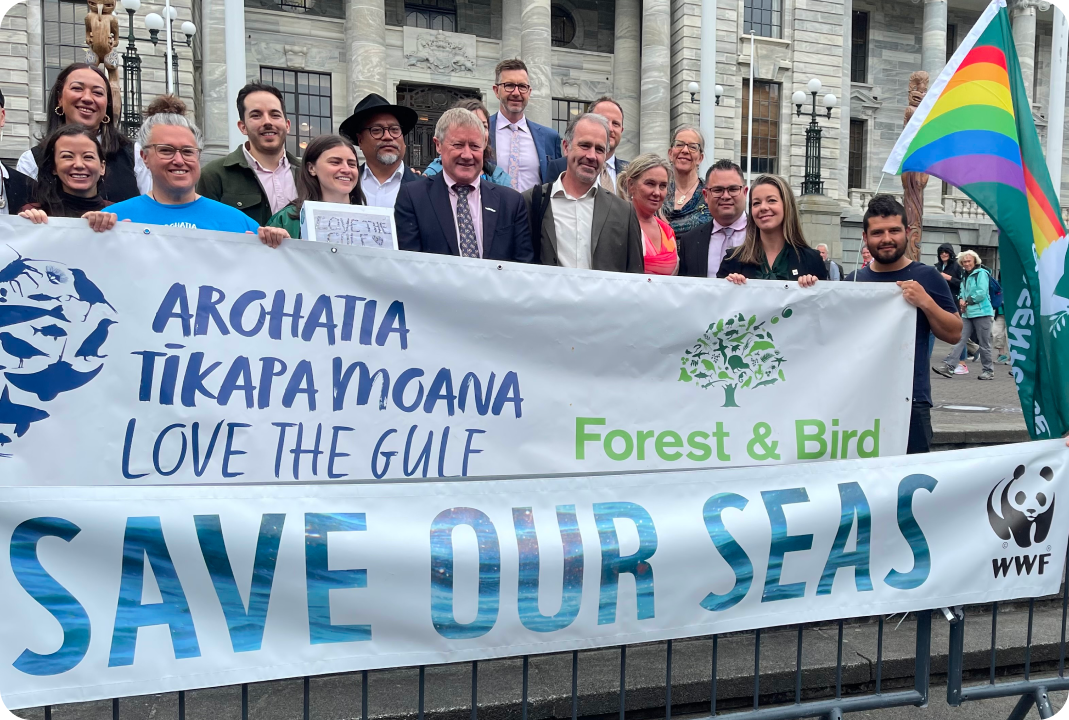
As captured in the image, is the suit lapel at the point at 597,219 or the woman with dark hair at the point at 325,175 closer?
the woman with dark hair at the point at 325,175

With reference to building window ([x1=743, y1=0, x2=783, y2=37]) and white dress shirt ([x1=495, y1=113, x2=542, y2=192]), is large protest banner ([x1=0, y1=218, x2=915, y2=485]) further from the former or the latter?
building window ([x1=743, y1=0, x2=783, y2=37])

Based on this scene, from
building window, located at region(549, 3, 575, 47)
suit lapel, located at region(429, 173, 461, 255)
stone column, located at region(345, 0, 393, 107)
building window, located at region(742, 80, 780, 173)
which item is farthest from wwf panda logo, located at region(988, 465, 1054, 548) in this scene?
building window, located at region(549, 3, 575, 47)

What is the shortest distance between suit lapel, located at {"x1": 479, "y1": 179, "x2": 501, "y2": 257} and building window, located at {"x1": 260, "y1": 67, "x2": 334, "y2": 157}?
2640cm

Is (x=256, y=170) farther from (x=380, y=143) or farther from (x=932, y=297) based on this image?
(x=932, y=297)

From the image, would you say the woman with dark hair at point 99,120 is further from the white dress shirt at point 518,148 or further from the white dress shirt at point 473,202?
the white dress shirt at point 518,148

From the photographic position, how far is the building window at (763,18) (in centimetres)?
3231

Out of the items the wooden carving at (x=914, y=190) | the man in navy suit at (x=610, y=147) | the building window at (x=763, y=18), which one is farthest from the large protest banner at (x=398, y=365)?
the building window at (x=763, y=18)

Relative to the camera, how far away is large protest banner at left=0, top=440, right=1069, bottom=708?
88.7 inches

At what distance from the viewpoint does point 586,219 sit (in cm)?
412

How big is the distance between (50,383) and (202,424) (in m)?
0.47

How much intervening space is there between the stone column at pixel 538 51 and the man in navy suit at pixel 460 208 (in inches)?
968

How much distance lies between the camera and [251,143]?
422 centimetres

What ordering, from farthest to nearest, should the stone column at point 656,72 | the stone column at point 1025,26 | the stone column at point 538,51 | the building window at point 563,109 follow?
1. the stone column at point 1025,26
2. the building window at point 563,109
3. the stone column at point 656,72
4. the stone column at point 538,51

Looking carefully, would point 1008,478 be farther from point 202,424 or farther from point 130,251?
point 130,251
